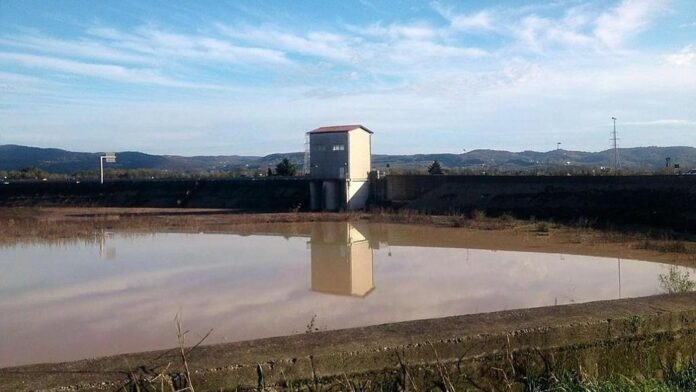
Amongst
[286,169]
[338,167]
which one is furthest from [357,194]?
[286,169]

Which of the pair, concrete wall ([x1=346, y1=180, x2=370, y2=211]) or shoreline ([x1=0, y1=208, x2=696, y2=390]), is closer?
shoreline ([x1=0, y1=208, x2=696, y2=390])

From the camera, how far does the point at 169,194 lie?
5156cm

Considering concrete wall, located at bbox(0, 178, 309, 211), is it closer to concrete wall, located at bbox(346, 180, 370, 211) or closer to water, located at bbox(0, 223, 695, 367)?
concrete wall, located at bbox(346, 180, 370, 211)

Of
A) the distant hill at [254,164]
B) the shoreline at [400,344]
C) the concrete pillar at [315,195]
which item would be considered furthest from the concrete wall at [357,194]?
the distant hill at [254,164]

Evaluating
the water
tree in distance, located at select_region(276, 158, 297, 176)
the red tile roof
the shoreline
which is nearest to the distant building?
the red tile roof

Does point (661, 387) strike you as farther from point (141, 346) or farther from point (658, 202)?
point (658, 202)

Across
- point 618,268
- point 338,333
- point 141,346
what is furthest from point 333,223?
point 338,333

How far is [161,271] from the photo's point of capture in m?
17.1

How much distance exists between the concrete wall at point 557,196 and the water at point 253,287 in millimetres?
10552

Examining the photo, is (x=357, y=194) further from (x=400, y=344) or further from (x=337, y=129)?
(x=400, y=344)

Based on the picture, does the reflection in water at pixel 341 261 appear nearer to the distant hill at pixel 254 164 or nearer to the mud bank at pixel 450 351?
the mud bank at pixel 450 351

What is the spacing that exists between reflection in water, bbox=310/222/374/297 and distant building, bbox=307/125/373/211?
975 centimetres

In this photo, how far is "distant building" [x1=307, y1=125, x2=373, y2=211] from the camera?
3941cm

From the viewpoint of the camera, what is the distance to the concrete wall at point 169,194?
46000 mm
